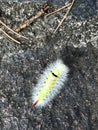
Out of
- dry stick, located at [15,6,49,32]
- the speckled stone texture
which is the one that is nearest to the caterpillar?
the speckled stone texture

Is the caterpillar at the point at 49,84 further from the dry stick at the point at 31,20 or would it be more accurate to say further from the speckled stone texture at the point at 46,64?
the dry stick at the point at 31,20

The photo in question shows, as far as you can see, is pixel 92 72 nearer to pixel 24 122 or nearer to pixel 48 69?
pixel 48 69

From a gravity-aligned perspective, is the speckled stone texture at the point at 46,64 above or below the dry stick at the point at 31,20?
below

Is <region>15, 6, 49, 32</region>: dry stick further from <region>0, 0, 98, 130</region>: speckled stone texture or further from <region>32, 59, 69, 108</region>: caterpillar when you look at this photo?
<region>32, 59, 69, 108</region>: caterpillar

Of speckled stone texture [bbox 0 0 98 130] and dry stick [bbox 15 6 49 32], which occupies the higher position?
dry stick [bbox 15 6 49 32]

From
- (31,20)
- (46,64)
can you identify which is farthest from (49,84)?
(31,20)

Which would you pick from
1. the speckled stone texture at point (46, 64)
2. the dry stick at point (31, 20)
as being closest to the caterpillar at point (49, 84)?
the speckled stone texture at point (46, 64)
